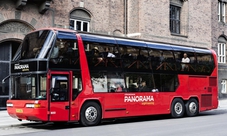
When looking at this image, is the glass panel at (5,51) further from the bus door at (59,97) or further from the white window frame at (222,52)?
the white window frame at (222,52)

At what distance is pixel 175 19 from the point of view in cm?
2959

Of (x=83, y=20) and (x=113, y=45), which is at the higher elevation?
(x=83, y=20)

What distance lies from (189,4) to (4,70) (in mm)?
16634

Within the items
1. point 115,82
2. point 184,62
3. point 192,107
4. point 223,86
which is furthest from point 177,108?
point 223,86

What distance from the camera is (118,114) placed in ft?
49.4

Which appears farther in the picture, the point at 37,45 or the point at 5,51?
the point at 5,51

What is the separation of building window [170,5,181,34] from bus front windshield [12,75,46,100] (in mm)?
17953

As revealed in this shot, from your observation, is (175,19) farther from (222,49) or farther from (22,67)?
(22,67)

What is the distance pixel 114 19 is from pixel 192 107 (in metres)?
9.47

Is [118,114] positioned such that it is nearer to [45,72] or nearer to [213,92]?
[45,72]

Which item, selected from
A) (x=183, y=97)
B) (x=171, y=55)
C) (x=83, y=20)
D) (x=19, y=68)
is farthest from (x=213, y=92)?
(x=19, y=68)

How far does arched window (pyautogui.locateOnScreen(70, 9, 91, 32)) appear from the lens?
23000mm

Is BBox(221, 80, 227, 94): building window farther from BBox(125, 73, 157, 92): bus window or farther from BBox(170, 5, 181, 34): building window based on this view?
BBox(125, 73, 157, 92): bus window

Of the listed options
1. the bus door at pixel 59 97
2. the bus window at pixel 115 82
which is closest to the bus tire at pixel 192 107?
the bus window at pixel 115 82
